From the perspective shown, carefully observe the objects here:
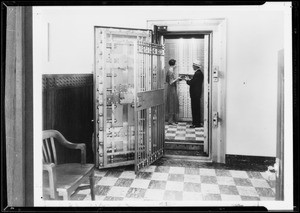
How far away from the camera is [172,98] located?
850 centimetres

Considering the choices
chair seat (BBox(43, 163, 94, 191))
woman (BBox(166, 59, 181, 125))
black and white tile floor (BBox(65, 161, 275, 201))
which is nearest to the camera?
chair seat (BBox(43, 163, 94, 191))

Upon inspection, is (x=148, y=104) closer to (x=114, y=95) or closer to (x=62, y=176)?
(x=114, y=95)

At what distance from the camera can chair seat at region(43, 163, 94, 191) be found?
246cm

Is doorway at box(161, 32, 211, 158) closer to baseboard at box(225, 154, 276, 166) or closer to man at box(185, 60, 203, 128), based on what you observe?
man at box(185, 60, 203, 128)

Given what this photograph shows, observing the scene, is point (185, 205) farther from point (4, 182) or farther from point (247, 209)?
point (4, 182)

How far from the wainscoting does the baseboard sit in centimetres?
234

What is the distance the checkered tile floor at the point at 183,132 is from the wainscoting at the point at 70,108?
2494 millimetres

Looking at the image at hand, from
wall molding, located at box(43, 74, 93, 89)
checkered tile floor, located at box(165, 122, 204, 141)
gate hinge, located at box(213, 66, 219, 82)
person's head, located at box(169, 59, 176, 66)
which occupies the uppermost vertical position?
person's head, located at box(169, 59, 176, 66)

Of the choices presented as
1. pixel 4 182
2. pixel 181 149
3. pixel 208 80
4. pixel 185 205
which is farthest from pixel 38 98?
pixel 181 149

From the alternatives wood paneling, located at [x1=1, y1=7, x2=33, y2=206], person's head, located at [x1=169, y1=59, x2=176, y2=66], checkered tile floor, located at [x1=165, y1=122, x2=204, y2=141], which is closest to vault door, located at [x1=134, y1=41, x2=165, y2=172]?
checkered tile floor, located at [x1=165, y1=122, x2=204, y2=141]

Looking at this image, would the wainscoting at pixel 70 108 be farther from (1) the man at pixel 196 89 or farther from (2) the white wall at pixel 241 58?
(1) the man at pixel 196 89

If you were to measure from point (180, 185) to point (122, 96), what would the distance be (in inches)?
66.0

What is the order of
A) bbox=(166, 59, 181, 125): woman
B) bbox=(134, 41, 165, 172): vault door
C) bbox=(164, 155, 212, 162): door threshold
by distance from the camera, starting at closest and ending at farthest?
bbox=(134, 41, 165, 172): vault door < bbox=(164, 155, 212, 162): door threshold < bbox=(166, 59, 181, 125): woman

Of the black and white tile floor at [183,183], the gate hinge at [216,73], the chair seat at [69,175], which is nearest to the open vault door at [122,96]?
the black and white tile floor at [183,183]
